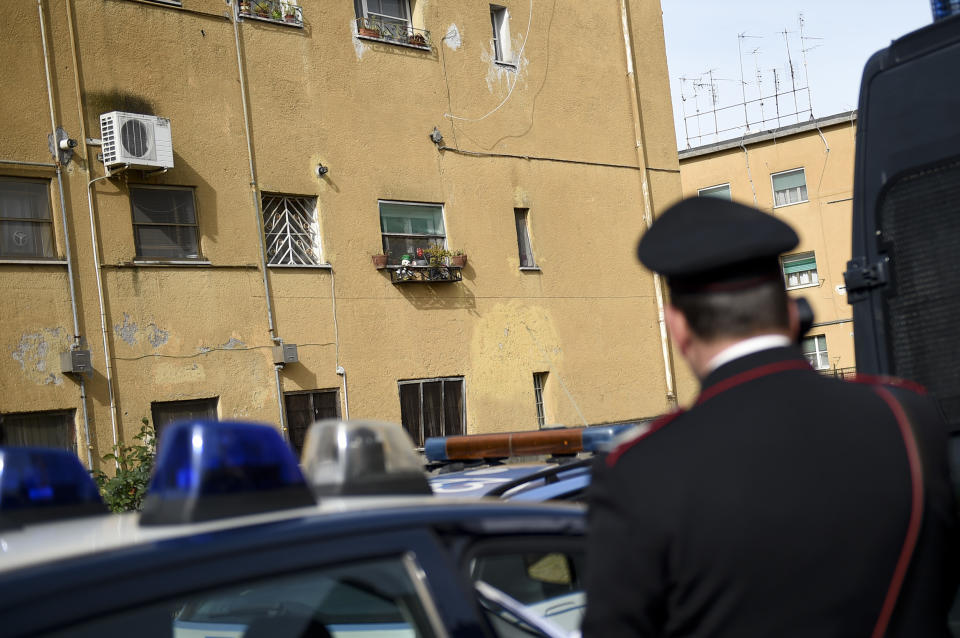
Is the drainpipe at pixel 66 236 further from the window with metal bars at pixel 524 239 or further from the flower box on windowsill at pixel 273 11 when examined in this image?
the window with metal bars at pixel 524 239

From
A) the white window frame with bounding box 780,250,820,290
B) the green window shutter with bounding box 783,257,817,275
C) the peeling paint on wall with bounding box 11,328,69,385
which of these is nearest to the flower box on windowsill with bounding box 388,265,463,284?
the peeling paint on wall with bounding box 11,328,69,385

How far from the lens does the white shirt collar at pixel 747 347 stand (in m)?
1.77

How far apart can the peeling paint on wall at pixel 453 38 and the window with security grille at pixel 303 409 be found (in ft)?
19.2

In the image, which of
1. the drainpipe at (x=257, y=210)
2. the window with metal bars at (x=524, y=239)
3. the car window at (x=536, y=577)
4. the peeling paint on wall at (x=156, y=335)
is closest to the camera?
the car window at (x=536, y=577)

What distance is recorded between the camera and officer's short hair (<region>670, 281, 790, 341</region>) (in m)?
1.78

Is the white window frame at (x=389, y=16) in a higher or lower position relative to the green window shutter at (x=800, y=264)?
higher

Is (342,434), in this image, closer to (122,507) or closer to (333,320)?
(122,507)

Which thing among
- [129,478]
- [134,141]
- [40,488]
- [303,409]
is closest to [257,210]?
[134,141]

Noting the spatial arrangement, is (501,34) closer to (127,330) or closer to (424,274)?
(424,274)

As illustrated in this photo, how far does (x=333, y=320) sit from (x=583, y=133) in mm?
6151

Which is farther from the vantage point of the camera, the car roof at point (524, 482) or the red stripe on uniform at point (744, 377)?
the car roof at point (524, 482)

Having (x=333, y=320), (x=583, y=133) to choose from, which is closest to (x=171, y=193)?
(x=333, y=320)

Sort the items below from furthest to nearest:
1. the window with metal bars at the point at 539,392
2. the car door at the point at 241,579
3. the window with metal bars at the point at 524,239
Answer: the window with metal bars at the point at 524,239, the window with metal bars at the point at 539,392, the car door at the point at 241,579

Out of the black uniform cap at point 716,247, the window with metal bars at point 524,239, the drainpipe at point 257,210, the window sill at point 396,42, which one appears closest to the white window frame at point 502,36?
the window sill at point 396,42
